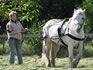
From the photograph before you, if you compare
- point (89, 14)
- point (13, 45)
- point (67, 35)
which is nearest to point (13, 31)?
point (13, 45)

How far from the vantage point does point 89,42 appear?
40.1ft

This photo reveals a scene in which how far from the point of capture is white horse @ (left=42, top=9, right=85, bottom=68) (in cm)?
534

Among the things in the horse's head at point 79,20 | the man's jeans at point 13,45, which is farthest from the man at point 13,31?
the horse's head at point 79,20

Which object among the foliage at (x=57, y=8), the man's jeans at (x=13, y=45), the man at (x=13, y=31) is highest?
the foliage at (x=57, y=8)

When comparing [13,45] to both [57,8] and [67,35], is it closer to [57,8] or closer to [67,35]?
[67,35]

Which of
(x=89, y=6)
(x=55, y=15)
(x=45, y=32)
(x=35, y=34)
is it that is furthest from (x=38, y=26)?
(x=45, y=32)

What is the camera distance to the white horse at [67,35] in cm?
534

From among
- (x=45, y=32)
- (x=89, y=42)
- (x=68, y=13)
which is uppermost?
(x=68, y=13)

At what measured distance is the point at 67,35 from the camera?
5.66 metres

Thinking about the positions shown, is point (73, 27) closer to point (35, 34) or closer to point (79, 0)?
point (35, 34)

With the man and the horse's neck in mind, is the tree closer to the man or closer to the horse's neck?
the man

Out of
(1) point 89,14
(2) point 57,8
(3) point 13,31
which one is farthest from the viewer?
(2) point 57,8

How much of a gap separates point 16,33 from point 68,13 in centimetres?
638

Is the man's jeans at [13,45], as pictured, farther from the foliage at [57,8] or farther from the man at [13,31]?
the foliage at [57,8]
